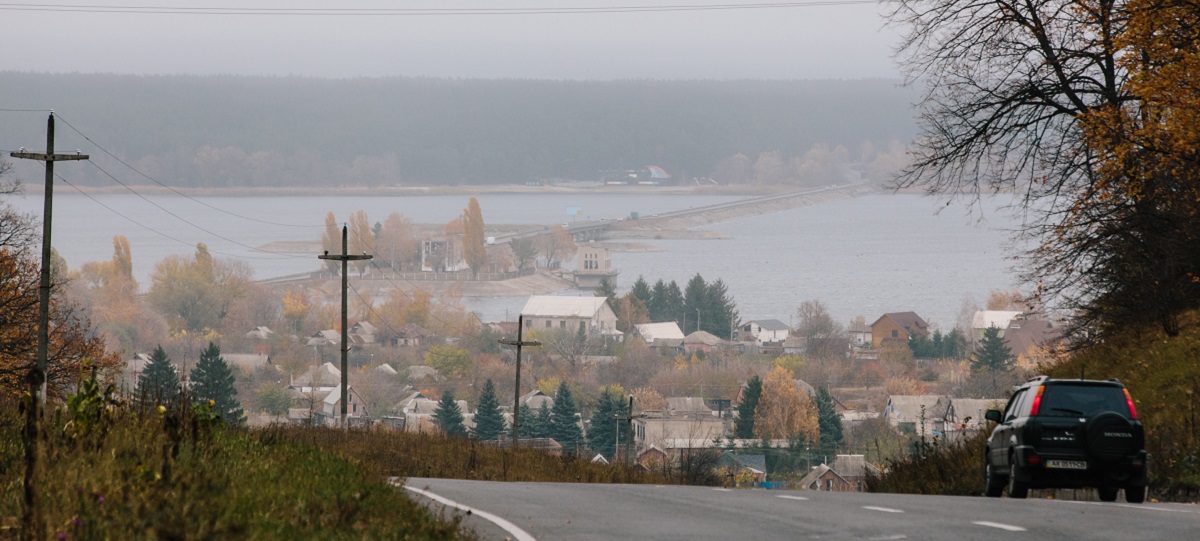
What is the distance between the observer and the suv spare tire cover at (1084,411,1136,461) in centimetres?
1462

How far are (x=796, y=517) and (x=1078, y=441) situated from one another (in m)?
5.05

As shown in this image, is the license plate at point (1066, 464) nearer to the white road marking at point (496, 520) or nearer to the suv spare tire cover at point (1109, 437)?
the suv spare tire cover at point (1109, 437)

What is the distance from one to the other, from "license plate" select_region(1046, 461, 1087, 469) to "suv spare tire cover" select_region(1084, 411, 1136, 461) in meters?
0.15

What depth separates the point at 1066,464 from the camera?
48.6 feet

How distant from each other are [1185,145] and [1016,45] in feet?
30.9

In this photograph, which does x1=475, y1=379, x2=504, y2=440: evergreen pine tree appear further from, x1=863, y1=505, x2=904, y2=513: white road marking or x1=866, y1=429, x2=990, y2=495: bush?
x1=863, y1=505, x2=904, y2=513: white road marking

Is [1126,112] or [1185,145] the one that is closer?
[1185,145]

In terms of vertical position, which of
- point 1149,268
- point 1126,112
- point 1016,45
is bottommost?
point 1149,268

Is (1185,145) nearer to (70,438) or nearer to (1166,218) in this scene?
(1166,218)

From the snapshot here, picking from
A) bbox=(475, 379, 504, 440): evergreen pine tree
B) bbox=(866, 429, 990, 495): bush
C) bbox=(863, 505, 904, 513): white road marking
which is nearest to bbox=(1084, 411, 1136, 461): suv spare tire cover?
bbox=(863, 505, 904, 513): white road marking

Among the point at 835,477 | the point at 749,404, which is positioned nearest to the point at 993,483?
the point at 835,477

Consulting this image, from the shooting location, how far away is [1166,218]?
82.0 ft

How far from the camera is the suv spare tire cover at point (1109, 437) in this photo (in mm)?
14617

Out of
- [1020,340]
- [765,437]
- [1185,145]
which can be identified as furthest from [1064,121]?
[1020,340]
